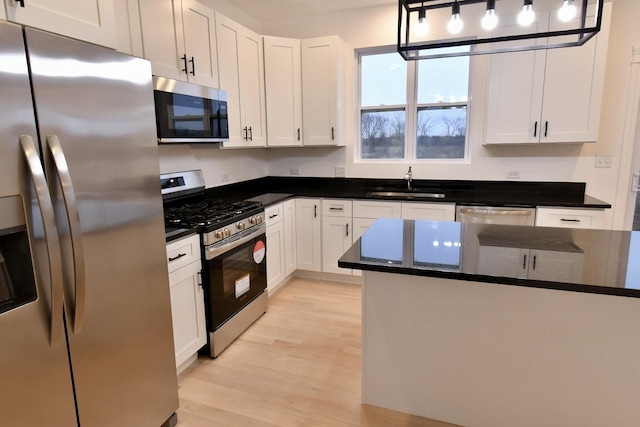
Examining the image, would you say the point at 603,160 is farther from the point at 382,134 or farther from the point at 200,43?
the point at 200,43

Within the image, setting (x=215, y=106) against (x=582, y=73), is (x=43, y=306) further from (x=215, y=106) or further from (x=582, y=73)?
(x=582, y=73)

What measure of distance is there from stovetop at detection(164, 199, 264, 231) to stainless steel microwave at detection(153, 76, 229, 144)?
19.3 inches

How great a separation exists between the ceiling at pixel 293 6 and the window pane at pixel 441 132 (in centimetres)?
114

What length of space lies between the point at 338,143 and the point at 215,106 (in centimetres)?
142

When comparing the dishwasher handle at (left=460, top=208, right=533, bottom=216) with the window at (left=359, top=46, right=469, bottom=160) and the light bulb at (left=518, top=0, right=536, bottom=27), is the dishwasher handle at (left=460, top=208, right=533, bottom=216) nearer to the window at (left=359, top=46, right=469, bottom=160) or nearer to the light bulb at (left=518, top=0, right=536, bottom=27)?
the window at (left=359, top=46, right=469, bottom=160)

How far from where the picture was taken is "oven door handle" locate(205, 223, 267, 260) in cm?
234

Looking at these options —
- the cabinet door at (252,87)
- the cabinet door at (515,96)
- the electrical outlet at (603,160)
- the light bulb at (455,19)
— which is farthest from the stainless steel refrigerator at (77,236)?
the electrical outlet at (603,160)

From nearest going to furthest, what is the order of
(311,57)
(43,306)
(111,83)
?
(43,306), (111,83), (311,57)

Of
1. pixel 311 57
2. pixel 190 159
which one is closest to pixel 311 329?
pixel 190 159

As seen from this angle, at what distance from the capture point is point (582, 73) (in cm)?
299

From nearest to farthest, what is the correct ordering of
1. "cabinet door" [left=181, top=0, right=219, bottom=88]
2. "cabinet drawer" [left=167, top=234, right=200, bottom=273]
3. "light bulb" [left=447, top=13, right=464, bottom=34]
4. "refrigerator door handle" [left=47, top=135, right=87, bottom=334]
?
"refrigerator door handle" [left=47, top=135, right=87, bottom=334] → "light bulb" [left=447, top=13, right=464, bottom=34] → "cabinet drawer" [left=167, top=234, right=200, bottom=273] → "cabinet door" [left=181, top=0, right=219, bottom=88]

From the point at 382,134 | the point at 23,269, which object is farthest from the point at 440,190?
the point at 23,269

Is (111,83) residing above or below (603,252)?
above

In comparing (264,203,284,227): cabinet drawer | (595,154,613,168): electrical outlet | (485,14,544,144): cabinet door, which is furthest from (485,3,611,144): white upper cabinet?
(264,203,284,227): cabinet drawer
